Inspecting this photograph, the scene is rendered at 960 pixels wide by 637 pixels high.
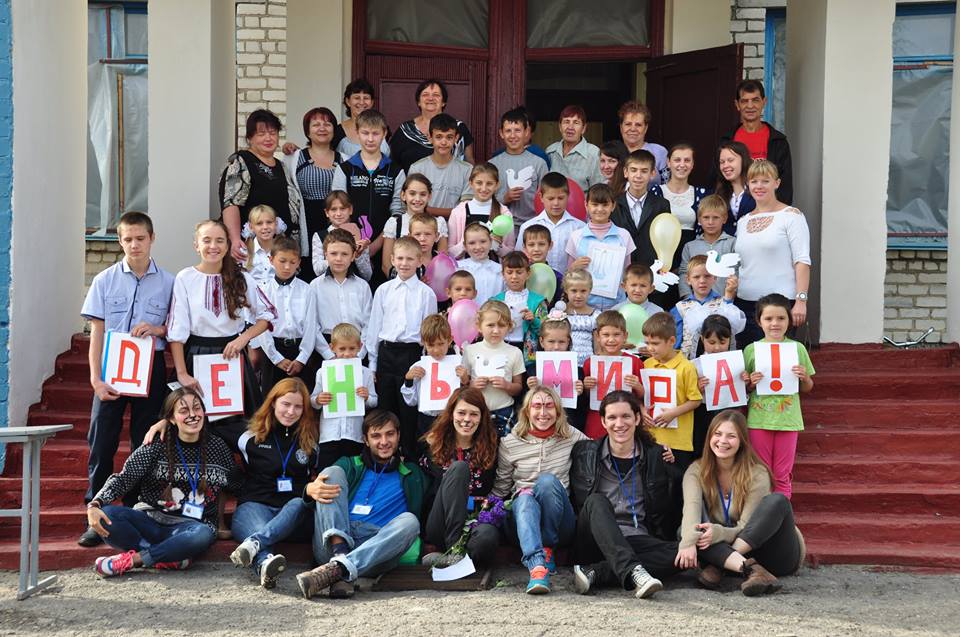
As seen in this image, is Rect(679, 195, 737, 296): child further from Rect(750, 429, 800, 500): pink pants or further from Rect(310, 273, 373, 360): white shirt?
Rect(310, 273, 373, 360): white shirt

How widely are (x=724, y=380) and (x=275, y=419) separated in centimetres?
253

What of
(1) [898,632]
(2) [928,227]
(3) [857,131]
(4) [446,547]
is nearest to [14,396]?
(4) [446,547]

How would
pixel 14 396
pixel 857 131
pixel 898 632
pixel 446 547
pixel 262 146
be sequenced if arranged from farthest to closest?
1. pixel 857 131
2. pixel 262 146
3. pixel 14 396
4. pixel 446 547
5. pixel 898 632

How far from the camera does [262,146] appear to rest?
330 inches

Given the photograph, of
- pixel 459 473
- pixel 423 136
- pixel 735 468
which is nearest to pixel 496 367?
pixel 459 473

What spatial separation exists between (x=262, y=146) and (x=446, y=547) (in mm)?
3239

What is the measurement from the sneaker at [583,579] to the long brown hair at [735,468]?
77cm

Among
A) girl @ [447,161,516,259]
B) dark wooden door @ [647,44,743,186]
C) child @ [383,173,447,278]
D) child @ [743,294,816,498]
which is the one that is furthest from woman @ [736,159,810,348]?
child @ [383,173,447,278]

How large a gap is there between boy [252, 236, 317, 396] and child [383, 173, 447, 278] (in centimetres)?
81

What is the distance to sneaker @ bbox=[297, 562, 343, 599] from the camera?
607cm

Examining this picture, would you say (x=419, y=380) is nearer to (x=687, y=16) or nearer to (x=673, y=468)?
(x=673, y=468)

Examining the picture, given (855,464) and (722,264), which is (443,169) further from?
(855,464)

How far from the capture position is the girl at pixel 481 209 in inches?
321

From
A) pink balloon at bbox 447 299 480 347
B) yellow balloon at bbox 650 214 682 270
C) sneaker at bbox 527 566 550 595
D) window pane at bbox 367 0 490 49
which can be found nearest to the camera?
sneaker at bbox 527 566 550 595
